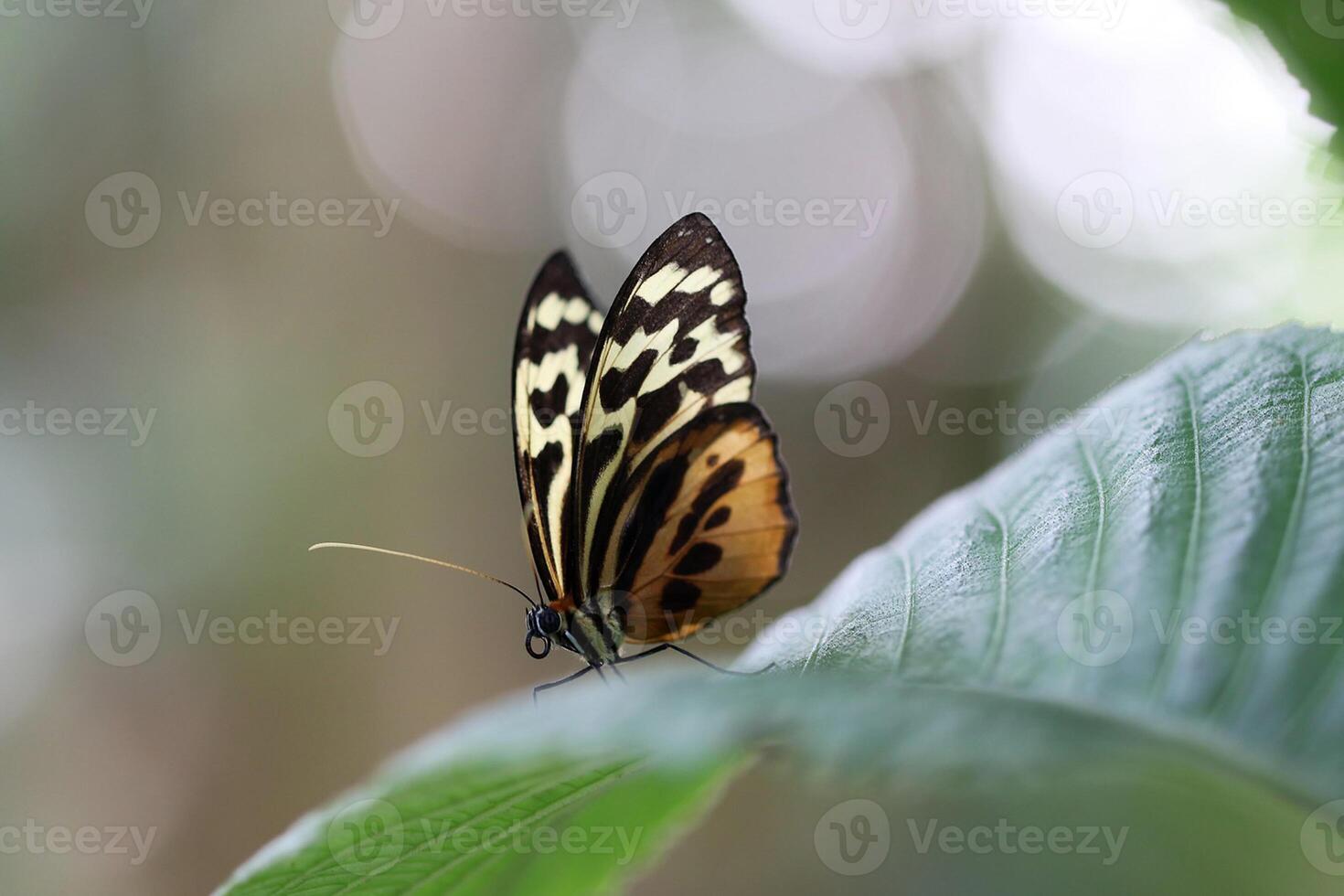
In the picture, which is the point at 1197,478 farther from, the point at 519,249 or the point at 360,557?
the point at 519,249

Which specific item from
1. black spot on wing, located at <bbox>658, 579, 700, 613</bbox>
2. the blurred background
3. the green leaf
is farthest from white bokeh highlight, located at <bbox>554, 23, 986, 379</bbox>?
the green leaf

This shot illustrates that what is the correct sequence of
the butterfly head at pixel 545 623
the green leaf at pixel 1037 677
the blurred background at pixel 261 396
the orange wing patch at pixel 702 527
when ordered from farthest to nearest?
the blurred background at pixel 261 396 → the butterfly head at pixel 545 623 → the orange wing patch at pixel 702 527 → the green leaf at pixel 1037 677

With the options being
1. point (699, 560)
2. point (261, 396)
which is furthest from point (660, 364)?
point (261, 396)

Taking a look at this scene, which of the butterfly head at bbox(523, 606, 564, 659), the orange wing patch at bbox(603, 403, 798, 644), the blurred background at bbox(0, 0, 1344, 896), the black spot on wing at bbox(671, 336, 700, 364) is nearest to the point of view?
the orange wing patch at bbox(603, 403, 798, 644)

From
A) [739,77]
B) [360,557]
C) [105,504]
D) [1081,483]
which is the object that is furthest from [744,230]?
[1081,483]

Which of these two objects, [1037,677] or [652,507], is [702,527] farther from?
[1037,677]

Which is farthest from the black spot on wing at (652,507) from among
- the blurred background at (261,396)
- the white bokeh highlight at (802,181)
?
the white bokeh highlight at (802,181)

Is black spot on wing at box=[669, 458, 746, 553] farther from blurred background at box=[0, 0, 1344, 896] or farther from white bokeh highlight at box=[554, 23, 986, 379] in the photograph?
white bokeh highlight at box=[554, 23, 986, 379]

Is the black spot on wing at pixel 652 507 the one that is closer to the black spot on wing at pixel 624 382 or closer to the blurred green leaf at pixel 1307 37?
the black spot on wing at pixel 624 382
